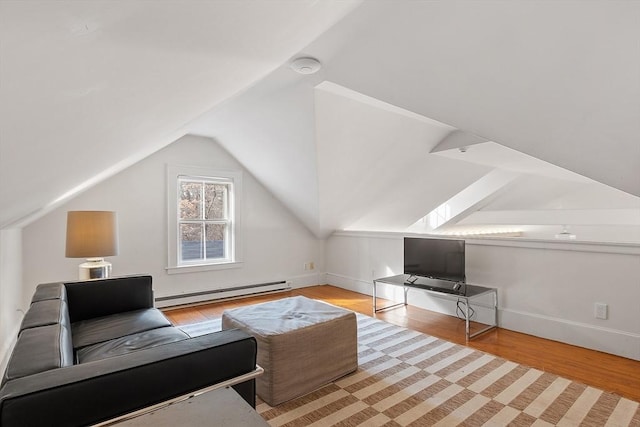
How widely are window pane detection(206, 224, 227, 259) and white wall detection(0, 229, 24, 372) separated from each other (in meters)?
2.01

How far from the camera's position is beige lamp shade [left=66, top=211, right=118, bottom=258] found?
2945 millimetres

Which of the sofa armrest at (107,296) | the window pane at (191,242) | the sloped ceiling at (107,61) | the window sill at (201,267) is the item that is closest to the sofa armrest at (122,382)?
the sloped ceiling at (107,61)

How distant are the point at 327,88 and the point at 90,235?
8.09ft

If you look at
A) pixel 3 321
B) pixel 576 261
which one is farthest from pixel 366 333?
pixel 3 321

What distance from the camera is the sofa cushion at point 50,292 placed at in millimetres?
2102

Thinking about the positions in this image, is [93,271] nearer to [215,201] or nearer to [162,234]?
[162,234]

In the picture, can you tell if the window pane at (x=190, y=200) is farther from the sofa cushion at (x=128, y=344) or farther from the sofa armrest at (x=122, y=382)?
the sofa armrest at (x=122, y=382)

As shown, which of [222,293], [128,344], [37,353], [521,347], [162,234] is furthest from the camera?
[222,293]

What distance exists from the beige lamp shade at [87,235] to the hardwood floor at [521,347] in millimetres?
1212

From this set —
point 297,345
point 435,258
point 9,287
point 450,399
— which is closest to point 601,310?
point 435,258

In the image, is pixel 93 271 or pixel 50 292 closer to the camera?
pixel 50 292

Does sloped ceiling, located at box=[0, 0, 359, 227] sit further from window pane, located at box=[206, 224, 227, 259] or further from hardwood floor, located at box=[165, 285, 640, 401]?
window pane, located at box=[206, 224, 227, 259]

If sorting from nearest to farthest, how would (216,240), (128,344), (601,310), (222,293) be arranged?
(128,344), (601,310), (222,293), (216,240)

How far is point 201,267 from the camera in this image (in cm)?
453
